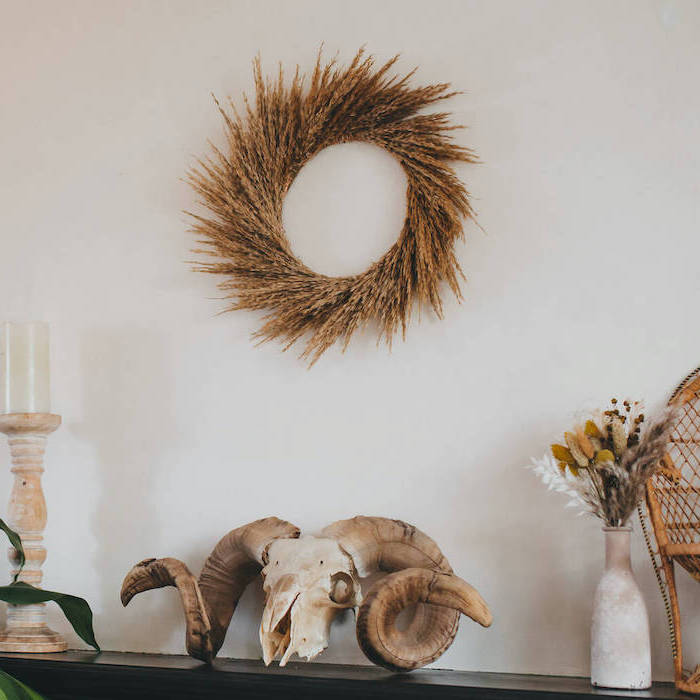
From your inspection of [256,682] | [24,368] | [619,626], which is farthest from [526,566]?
[24,368]

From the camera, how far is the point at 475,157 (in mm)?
2004

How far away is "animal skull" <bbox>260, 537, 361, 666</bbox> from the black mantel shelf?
0.18 ft

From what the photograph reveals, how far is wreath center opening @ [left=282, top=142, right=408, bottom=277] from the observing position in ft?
6.77

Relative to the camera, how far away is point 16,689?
175 cm

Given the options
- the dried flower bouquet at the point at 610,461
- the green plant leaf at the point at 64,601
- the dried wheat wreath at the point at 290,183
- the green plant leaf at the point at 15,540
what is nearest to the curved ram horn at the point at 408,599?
the dried flower bouquet at the point at 610,461

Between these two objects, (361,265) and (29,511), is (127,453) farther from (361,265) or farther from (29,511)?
(361,265)

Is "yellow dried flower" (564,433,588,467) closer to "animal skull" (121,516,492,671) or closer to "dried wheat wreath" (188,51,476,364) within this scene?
"animal skull" (121,516,492,671)

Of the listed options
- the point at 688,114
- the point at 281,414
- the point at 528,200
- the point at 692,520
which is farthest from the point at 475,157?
the point at 692,520

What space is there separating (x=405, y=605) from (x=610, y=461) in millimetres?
412

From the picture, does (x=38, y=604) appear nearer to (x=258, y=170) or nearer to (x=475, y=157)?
(x=258, y=170)

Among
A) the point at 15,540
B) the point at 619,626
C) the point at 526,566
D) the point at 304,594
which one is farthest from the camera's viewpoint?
the point at 15,540

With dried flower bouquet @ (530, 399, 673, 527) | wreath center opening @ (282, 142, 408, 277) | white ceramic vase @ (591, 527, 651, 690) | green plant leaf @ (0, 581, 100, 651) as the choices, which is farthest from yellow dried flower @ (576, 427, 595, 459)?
green plant leaf @ (0, 581, 100, 651)

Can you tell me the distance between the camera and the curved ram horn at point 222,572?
1868 mm

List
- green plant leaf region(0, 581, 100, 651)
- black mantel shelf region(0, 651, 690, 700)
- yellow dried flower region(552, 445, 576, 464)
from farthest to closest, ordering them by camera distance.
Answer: green plant leaf region(0, 581, 100, 651) → yellow dried flower region(552, 445, 576, 464) → black mantel shelf region(0, 651, 690, 700)
